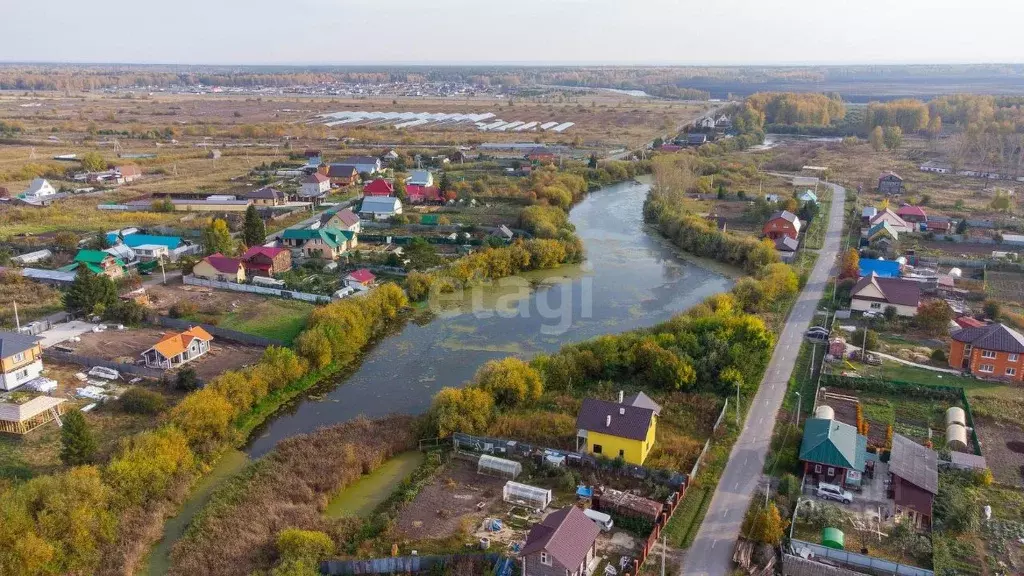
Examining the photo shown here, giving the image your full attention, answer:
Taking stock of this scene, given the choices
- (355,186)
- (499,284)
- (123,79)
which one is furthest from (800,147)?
(123,79)

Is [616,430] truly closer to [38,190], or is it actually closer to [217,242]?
[217,242]

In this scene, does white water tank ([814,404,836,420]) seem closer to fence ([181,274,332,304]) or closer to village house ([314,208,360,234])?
fence ([181,274,332,304])

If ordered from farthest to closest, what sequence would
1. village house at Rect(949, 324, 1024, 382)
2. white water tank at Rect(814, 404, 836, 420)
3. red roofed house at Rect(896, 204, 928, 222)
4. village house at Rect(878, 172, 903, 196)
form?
village house at Rect(878, 172, 903, 196) < red roofed house at Rect(896, 204, 928, 222) < village house at Rect(949, 324, 1024, 382) < white water tank at Rect(814, 404, 836, 420)

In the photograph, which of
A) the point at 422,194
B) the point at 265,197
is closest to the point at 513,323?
the point at 422,194

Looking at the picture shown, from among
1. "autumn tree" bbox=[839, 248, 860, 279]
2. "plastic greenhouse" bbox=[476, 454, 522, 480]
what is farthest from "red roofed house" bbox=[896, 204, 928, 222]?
"plastic greenhouse" bbox=[476, 454, 522, 480]

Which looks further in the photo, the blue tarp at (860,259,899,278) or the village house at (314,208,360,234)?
the village house at (314,208,360,234)

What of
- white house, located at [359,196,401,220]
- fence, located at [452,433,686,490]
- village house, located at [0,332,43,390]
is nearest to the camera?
fence, located at [452,433,686,490]

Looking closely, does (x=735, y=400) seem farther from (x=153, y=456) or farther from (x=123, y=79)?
(x=123, y=79)
